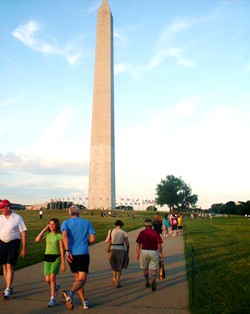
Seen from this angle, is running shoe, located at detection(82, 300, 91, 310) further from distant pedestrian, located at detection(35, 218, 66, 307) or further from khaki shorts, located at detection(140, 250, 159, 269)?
khaki shorts, located at detection(140, 250, 159, 269)

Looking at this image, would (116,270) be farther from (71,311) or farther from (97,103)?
(97,103)

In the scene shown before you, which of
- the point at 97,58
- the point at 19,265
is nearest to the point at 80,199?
the point at 97,58

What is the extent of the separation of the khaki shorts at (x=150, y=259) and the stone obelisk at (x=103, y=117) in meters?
60.1

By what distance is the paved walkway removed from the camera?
656 centimetres

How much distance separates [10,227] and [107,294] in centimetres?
239

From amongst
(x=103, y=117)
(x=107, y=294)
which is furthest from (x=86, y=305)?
(x=103, y=117)

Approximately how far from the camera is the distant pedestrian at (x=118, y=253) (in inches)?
333

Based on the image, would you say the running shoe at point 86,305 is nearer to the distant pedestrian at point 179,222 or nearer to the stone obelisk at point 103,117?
the distant pedestrian at point 179,222

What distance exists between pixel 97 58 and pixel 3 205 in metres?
63.4

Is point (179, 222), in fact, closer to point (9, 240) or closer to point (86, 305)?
point (9, 240)

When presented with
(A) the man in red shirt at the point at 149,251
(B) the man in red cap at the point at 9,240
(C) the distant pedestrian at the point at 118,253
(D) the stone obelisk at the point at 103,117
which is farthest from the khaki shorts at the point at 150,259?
(D) the stone obelisk at the point at 103,117

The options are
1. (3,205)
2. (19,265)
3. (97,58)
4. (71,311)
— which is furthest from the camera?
(97,58)

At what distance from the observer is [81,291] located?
6.69 meters

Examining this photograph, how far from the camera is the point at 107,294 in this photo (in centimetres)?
771
